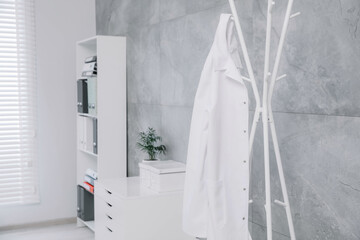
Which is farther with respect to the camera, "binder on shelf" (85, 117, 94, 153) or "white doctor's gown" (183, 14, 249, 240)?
"binder on shelf" (85, 117, 94, 153)

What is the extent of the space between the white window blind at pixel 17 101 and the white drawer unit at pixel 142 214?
1782 millimetres

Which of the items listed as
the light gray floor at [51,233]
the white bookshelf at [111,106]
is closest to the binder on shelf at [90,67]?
the white bookshelf at [111,106]

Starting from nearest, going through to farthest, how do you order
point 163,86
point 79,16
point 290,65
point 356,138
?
point 356,138
point 290,65
point 163,86
point 79,16

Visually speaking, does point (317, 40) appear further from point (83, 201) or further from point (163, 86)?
point (83, 201)

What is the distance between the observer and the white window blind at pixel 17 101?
14.8 feet

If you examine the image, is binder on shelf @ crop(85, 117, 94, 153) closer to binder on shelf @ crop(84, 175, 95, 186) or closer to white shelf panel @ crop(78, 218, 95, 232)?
binder on shelf @ crop(84, 175, 95, 186)

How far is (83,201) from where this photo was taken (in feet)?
14.7

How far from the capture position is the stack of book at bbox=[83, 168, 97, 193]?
429cm

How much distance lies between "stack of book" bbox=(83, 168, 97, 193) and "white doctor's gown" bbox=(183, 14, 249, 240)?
220 centimetres

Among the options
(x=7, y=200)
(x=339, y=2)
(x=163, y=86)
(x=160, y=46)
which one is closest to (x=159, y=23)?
(x=160, y=46)

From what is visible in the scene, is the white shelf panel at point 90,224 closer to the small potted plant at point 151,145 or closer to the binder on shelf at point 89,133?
the binder on shelf at point 89,133

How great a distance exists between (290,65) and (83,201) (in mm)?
2773

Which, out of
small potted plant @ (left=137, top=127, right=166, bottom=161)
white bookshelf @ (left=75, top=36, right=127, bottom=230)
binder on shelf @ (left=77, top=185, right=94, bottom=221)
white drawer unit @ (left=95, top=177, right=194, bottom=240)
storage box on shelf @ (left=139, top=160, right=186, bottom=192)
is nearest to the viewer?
white drawer unit @ (left=95, top=177, right=194, bottom=240)

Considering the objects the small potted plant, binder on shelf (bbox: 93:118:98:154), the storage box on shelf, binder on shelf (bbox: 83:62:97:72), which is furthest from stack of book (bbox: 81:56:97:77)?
the storage box on shelf
